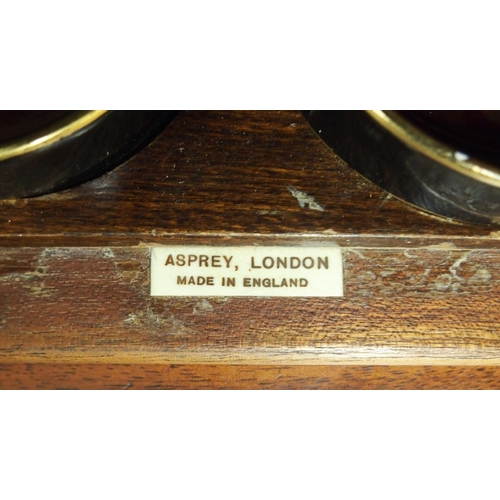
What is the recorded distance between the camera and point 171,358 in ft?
1.34

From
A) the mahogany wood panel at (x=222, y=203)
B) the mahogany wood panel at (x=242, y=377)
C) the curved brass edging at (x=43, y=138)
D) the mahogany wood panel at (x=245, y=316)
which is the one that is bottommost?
the mahogany wood panel at (x=242, y=377)

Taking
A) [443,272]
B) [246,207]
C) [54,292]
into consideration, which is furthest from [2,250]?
[443,272]

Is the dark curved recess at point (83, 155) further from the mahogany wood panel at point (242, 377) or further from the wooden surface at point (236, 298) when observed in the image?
the mahogany wood panel at point (242, 377)

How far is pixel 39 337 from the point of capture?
409 millimetres

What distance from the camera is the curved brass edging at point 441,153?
39 cm

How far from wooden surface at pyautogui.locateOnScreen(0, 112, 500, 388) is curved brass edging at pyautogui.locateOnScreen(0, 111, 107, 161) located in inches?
1.6

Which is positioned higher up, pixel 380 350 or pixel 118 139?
pixel 118 139

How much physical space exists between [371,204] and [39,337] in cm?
21

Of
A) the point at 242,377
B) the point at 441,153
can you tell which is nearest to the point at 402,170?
the point at 441,153

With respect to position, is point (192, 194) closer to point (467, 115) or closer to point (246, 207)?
point (246, 207)

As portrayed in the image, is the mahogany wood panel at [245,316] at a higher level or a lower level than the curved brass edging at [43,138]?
lower

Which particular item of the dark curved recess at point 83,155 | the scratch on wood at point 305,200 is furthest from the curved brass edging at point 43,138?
the scratch on wood at point 305,200

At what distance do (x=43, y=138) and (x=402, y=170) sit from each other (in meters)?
0.20

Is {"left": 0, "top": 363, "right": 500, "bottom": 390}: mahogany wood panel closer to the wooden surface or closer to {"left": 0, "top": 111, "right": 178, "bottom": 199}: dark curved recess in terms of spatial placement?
the wooden surface
